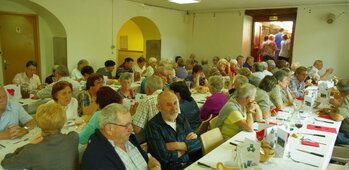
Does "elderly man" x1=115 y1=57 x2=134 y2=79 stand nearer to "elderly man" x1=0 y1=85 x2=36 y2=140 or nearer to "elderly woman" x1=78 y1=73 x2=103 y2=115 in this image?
"elderly woman" x1=78 y1=73 x2=103 y2=115

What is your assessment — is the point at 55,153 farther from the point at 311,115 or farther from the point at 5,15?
the point at 5,15

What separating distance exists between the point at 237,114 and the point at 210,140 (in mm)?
471

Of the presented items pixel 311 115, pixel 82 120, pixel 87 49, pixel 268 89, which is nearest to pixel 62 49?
pixel 87 49

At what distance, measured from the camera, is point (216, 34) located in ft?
36.4

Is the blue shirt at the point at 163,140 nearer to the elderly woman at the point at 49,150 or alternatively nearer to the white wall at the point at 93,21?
the elderly woman at the point at 49,150

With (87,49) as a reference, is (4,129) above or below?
below

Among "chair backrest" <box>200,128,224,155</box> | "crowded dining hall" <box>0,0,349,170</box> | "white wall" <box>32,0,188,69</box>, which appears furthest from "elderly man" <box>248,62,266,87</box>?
"white wall" <box>32,0,188,69</box>

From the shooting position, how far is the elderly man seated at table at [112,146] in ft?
6.07

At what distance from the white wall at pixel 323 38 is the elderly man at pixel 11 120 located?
8.87 metres

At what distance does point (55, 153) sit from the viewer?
192 cm

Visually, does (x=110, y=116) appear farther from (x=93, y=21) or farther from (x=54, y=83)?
(x=93, y=21)

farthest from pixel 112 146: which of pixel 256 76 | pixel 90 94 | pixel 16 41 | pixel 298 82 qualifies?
pixel 16 41

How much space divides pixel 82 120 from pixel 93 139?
1.41 metres

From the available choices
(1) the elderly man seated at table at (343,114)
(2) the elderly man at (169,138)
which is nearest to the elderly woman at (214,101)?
(2) the elderly man at (169,138)
